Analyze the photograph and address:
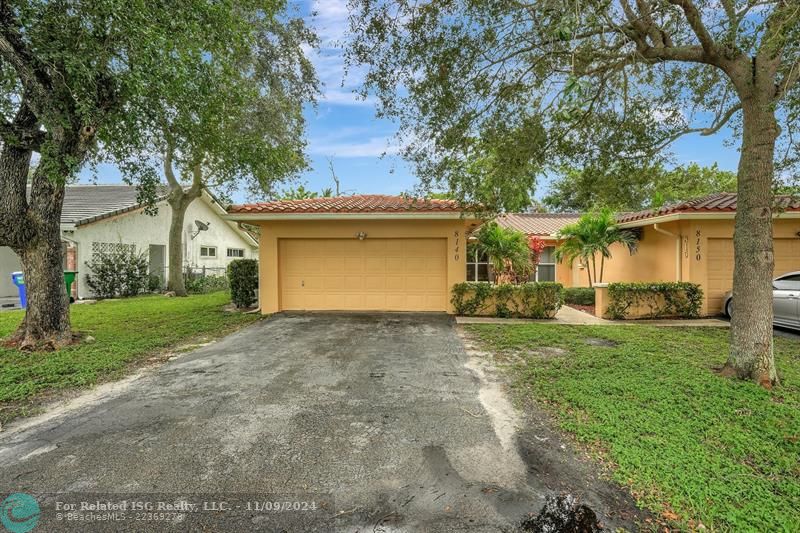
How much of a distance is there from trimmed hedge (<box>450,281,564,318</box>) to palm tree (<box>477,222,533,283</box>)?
2.35 metres

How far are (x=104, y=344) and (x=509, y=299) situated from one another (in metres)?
9.27

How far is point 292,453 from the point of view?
3152 millimetres

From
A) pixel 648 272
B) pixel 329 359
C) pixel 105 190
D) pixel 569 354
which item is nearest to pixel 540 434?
pixel 569 354

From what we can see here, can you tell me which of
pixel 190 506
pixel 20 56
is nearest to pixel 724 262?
pixel 190 506

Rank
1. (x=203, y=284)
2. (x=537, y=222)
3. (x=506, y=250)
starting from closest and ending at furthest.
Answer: (x=506, y=250) → (x=203, y=284) → (x=537, y=222)

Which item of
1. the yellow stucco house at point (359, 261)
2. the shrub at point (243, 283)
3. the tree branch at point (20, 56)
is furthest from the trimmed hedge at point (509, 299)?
the tree branch at point (20, 56)

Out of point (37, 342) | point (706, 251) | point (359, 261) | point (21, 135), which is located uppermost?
point (21, 135)

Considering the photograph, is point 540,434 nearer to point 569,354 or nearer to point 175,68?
point 569,354

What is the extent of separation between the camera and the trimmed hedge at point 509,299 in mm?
10062

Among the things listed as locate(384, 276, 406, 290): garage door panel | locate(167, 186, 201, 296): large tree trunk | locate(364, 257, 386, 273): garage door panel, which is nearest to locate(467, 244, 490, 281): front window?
locate(384, 276, 406, 290): garage door panel

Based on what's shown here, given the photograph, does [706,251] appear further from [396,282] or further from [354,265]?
[354,265]

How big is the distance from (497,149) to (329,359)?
15.6 feet

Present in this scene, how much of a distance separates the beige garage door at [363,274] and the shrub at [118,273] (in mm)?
8521

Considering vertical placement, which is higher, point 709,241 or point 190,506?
point 709,241
